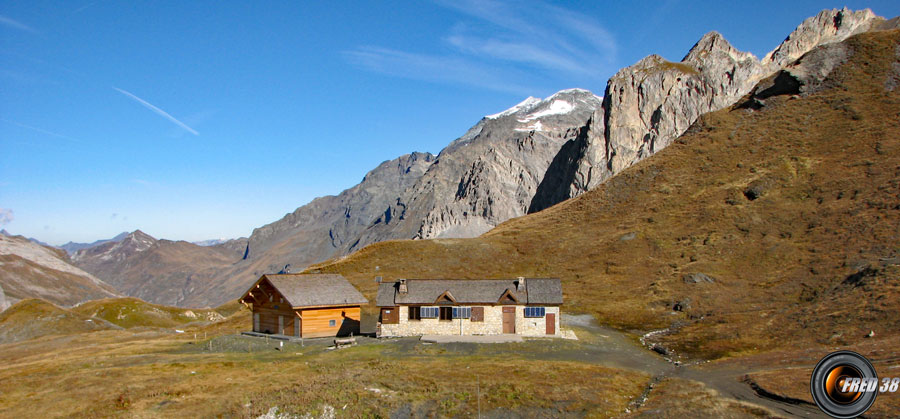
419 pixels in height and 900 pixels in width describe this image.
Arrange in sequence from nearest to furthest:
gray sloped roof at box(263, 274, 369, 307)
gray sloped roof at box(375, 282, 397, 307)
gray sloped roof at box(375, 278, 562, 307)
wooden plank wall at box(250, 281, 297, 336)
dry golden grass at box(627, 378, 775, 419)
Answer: dry golden grass at box(627, 378, 775, 419) → gray sloped roof at box(375, 278, 562, 307) → gray sloped roof at box(375, 282, 397, 307) → gray sloped roof at box(263, 274, 369, 307) → wooden plank wall at box(250, 281, 297, 336)

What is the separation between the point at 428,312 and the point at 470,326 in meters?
4.65

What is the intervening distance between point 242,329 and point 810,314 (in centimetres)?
6438

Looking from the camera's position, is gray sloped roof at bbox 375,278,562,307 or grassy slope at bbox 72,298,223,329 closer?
gray sloped roof at bbox 375,278,562,307

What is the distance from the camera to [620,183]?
134500 millimetres

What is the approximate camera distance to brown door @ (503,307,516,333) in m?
57.9

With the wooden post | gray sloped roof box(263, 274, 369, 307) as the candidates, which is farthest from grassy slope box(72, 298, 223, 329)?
the wooden post

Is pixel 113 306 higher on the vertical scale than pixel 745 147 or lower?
lower

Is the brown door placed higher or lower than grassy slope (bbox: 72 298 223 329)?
higher

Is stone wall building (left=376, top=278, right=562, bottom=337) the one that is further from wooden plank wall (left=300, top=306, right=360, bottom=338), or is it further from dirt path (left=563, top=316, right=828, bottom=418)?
dirt path (left=563, top=316, right=828, bottom=418)

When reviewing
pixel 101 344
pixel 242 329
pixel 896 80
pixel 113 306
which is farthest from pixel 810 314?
pixel 113 306

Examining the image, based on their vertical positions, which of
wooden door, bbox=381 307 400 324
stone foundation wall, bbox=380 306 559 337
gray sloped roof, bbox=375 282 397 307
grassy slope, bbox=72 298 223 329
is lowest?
grassy slope, bbox=72 298 223 329

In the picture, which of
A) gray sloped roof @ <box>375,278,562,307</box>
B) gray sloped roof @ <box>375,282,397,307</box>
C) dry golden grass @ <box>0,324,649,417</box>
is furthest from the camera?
gray sloped roof @ <box>375,282,397,307</box>

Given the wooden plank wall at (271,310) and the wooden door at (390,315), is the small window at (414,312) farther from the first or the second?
the wooden plank wall at (271,310)

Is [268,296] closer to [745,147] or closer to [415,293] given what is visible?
[415,293]
